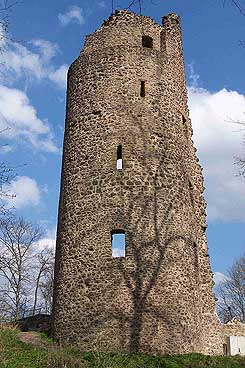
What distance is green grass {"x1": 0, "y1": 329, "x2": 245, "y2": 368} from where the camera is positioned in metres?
11.7

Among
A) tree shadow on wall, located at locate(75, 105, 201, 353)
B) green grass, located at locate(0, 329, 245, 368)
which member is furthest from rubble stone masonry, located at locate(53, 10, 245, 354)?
green grass, located at locate(0, 329, 245, 368)

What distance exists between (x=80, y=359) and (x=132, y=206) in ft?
15.7

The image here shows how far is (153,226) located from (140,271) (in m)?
1.48

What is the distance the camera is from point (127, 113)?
16312 millimetres

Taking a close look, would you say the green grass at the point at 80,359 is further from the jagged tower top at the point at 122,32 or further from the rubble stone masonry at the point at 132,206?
the jagged tower top at the point at 122,32

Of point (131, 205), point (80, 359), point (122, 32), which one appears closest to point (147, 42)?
point (122, 32)

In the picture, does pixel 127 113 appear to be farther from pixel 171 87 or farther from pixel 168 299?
pixel 168 299

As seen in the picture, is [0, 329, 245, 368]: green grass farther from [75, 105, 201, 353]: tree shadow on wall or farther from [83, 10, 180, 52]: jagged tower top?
[83, 10, 180, 52]: jagged tower top

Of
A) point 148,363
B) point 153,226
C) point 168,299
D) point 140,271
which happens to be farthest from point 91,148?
point 148,363

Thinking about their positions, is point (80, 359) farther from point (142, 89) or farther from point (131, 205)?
point (142, 89)

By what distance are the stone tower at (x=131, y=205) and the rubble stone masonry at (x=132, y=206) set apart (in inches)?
1.3

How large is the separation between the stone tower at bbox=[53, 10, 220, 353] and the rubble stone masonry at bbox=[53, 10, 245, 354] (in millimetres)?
34

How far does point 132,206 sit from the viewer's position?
15.0m

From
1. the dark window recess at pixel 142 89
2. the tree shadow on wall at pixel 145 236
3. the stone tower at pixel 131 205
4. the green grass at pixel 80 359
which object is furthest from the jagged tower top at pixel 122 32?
the green grass at pixel 80 359
